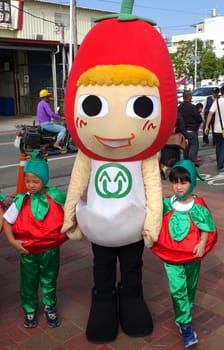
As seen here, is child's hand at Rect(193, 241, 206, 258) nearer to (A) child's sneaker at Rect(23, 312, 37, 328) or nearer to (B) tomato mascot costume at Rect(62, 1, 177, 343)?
(B) tomato mascot costume at Rect(62, 1, 177, 343)

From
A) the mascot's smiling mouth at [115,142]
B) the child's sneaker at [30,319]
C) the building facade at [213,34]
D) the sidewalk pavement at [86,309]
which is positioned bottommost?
the sidewalk pavement at [86,309]

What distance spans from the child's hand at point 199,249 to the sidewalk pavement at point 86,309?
620mm

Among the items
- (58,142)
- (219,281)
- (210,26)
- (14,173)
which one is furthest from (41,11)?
(210,26)

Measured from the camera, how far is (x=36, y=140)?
33.5ft

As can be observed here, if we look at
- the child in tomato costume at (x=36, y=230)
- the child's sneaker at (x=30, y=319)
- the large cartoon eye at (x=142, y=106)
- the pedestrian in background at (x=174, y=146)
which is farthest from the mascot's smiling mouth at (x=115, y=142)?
the pedestrian in background at (x=174, y=146)

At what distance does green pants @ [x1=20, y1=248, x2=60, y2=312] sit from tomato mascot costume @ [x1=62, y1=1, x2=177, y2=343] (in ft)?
0.77

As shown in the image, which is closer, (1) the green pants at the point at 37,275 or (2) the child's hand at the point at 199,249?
(2) the child's hand at the point at 199,249

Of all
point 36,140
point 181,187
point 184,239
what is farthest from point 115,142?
point 36,140

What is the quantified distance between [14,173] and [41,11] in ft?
53.8

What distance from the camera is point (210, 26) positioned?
8000 cm

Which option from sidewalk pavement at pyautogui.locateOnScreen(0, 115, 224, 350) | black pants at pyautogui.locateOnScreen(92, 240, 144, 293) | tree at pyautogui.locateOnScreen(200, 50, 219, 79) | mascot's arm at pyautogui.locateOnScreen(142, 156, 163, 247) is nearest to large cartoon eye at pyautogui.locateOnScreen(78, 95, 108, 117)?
mascot's arm at pyautogui.locateOnScreen(142, 156, 163, 247)

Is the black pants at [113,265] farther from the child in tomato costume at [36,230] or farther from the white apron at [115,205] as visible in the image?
the child in tomato costume at [36,230]

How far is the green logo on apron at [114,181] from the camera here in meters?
2.57

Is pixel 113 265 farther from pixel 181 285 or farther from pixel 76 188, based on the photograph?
pixel 76 188
